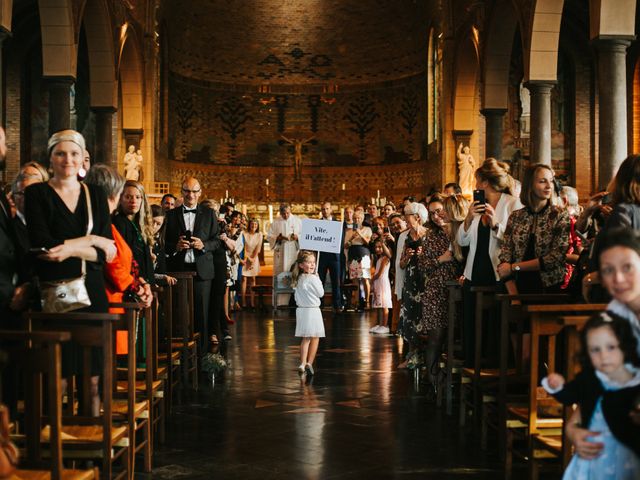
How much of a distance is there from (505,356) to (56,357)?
2.74 meters

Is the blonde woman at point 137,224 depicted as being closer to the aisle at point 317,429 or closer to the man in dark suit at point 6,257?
the aisle at point 317,429

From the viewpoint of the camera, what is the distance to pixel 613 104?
11.2m

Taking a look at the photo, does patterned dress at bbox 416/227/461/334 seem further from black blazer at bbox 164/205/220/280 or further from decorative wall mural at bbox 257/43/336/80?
decorative wall mural at bbox 257/43/336/80

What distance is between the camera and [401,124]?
25.9 m

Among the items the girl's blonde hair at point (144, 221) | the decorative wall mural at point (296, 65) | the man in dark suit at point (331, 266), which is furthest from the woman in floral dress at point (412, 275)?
the decorative wall mural at point (296, 65)

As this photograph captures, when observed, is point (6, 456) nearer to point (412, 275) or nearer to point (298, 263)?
point (298, 263)

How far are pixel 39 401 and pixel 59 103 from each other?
1193cm

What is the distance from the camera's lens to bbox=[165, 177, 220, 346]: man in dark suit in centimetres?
851

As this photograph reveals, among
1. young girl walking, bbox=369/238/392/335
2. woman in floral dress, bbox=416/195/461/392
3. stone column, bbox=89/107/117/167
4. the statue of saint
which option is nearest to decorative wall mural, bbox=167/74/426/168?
the statue of saint

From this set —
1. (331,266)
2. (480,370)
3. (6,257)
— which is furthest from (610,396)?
(331,266)

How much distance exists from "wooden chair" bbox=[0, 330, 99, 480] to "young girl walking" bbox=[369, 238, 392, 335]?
343 inches

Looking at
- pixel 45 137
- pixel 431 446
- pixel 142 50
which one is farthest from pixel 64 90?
pixel 431 446

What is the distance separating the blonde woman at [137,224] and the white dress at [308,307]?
7.42 ft

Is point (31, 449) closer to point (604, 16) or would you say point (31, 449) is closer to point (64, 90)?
point (604, 16)
